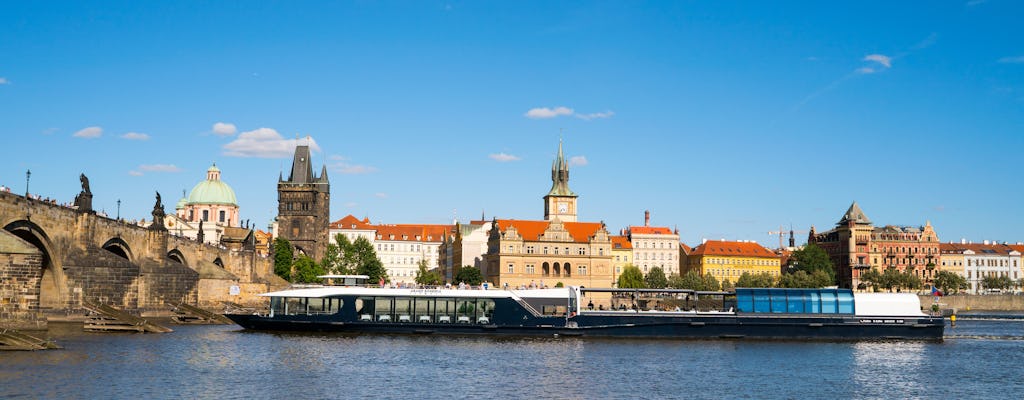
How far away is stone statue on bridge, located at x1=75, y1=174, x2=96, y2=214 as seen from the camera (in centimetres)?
6159

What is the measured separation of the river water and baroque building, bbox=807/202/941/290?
432 feet

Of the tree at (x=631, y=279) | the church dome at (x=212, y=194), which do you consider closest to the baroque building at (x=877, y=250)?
the tree at (x=631, y=279)

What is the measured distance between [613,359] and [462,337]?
14.1 metres

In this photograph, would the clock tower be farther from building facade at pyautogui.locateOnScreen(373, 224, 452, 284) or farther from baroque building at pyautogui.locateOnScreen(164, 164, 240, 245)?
baroque building at pyautogui.locateOnScreen(164, 164, 240, 245)

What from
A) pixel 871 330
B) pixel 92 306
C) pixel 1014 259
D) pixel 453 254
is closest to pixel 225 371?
pixel 92 306

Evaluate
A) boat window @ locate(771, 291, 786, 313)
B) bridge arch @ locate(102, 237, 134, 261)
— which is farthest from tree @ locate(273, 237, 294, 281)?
boat window @ locate(771, 291, 786, 313)

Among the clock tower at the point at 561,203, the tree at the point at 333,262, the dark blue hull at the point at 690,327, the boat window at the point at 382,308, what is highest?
the clock tower at the point at 561,203

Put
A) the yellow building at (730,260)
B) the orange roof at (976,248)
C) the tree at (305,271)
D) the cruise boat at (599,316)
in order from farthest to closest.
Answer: the orange roof at (976,248), the yellow building at (730,260), the tree at (305,271), the cruise boat at (599,316)

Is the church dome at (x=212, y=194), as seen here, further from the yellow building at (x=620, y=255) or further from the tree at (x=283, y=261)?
the yellow building at (x=620, y=255)

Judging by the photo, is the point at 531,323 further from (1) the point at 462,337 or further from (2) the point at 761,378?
(2) the point at 761,378

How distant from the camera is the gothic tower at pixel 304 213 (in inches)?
6422

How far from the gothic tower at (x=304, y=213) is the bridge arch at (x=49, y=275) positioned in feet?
335

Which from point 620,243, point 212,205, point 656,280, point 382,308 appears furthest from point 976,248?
point 382,308

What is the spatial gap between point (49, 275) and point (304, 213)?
105632 mm
